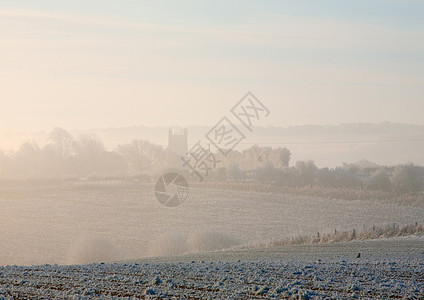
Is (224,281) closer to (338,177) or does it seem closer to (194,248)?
(194,248)

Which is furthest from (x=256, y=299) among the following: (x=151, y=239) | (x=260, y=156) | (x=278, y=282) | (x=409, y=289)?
(x=260, y=156)

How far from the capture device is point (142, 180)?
82.0m

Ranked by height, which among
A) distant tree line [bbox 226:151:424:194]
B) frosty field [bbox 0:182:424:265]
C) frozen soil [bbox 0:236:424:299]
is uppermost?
distant tree line [bbox 226:151:424:194]

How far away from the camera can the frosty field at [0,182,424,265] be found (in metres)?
40.4

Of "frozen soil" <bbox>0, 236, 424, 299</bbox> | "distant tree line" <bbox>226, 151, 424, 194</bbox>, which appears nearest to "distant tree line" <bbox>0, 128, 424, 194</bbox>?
"distant tree line" <bbox>226, 151, 424, 194</bbox>

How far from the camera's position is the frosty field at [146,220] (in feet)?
133

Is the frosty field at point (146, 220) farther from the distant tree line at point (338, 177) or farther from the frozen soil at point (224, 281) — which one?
the frozen soil at point (224, 281)

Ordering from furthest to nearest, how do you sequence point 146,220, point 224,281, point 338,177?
point 338,177
point 146,220
point 224,281

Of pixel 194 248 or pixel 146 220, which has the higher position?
pixel 146 220

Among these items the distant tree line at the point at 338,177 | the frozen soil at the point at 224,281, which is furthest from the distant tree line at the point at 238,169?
the frozen soil at the point at 224,281

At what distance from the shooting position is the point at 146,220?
183ft

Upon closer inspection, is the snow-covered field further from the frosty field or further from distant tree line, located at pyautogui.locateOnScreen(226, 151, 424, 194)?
distant tree line, located at pyautogui.locateOnScreen(226, 151, 424, 194)

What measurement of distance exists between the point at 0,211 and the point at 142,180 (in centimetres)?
2650

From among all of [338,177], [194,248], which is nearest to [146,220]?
[194,248]
